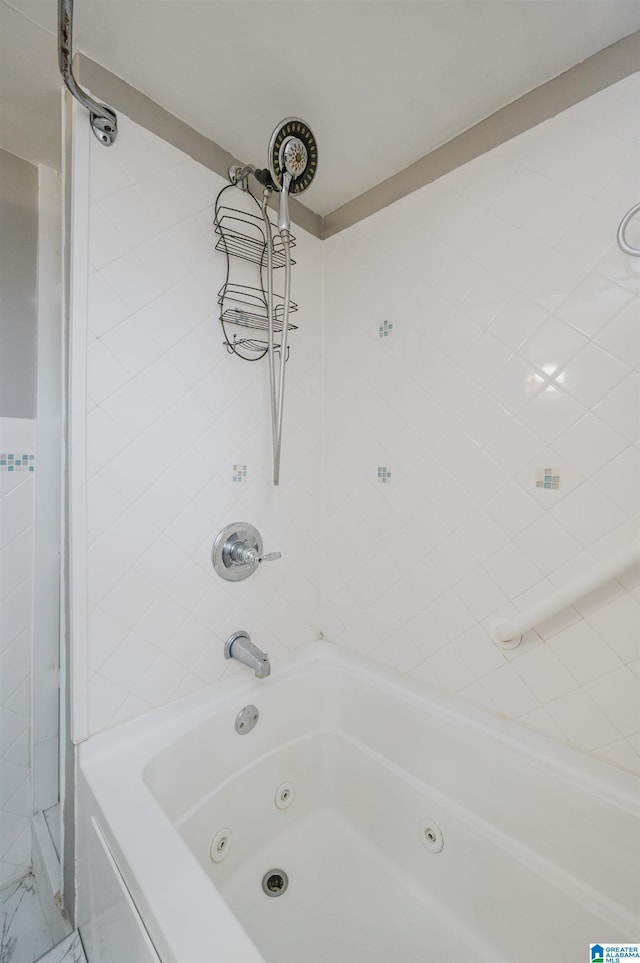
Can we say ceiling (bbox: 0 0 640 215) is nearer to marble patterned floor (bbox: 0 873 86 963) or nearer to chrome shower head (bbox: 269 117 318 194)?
chrome shower head (bbox: 269 117 318 194)

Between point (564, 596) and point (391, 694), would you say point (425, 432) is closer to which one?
point (564, 596)

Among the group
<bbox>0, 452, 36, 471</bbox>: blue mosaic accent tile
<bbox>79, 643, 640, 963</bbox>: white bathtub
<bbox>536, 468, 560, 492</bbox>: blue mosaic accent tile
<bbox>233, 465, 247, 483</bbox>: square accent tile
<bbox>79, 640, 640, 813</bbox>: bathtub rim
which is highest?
<bbox>0, 452, 36, 471</bbox>: blue mosaic accent tile

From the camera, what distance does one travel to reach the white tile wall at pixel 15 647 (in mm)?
1100

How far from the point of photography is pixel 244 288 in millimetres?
1250

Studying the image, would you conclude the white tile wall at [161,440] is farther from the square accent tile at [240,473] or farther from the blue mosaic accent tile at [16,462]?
the blue mosaic accent tile at [16,462]

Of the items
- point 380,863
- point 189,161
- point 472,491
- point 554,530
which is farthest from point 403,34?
point 380,863

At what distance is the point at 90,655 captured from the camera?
0.94m

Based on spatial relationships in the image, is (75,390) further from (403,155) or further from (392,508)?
(403,155)

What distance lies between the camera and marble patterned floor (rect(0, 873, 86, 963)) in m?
0.96

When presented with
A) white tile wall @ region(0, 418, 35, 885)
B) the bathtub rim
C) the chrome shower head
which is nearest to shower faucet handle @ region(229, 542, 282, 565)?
the bathtub rim

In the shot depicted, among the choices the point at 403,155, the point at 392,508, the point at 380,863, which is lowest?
the point at 380,863

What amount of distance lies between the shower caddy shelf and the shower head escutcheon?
122 mm

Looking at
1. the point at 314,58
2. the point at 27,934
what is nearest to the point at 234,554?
the point at 27,934

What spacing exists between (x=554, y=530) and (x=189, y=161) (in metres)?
1.47
